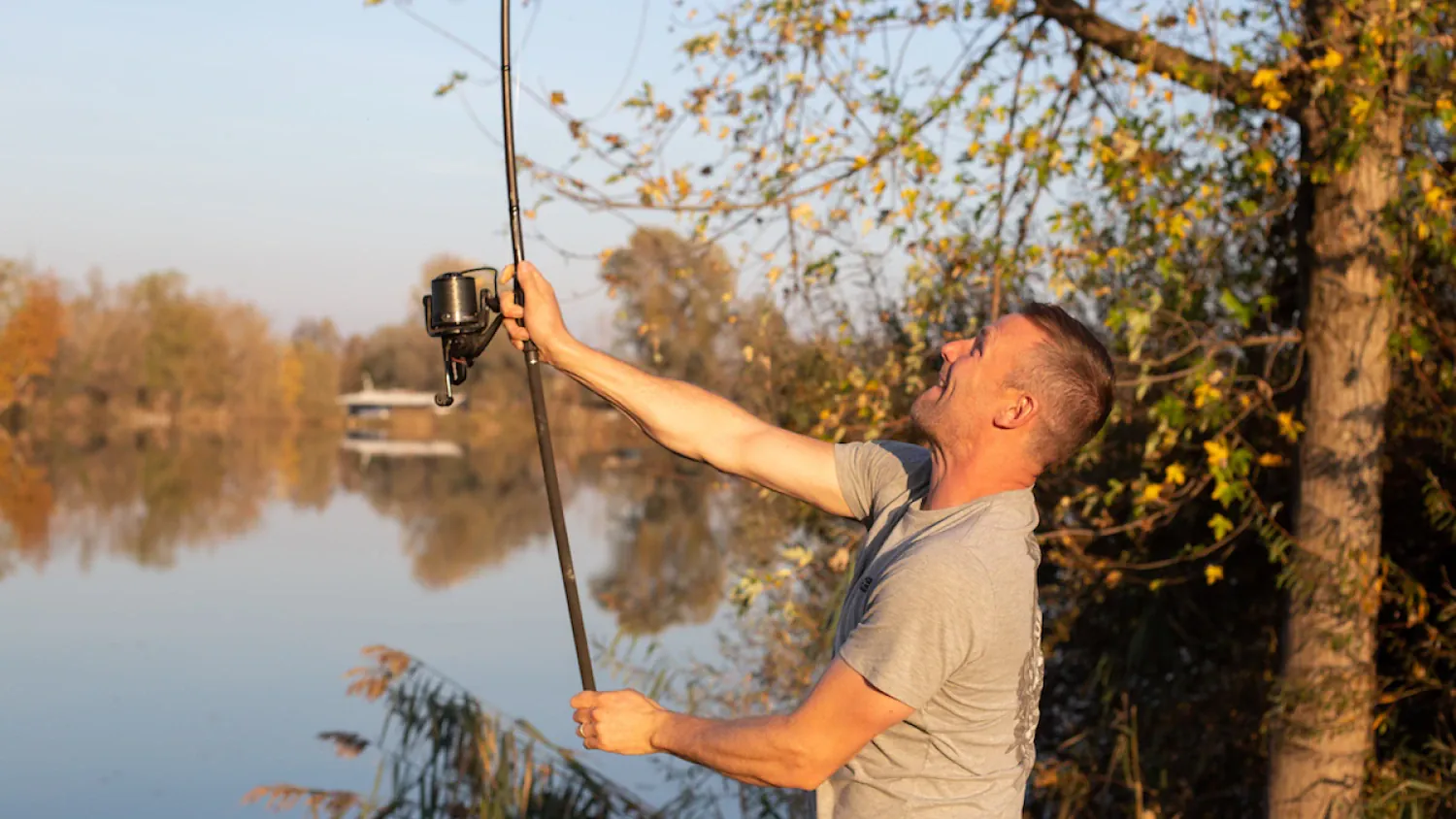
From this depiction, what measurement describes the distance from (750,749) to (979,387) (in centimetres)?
66

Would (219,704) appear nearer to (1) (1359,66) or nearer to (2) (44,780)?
(2) (44,780)

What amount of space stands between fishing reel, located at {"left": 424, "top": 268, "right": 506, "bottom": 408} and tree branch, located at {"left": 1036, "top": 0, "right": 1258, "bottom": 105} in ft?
10.8

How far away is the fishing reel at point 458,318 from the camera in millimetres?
2506

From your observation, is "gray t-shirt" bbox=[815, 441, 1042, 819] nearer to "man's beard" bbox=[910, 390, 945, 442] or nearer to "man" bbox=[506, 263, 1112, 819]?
"man" bbox=[506, 263, 1112, 819]

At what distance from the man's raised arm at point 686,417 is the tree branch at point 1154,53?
3.02 m

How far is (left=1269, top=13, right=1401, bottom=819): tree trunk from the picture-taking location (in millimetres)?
5051

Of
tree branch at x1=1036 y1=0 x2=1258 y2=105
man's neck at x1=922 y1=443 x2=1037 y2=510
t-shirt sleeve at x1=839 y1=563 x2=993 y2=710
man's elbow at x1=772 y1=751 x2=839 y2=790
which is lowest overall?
man's elbow at x1=772 y1=751 x2=839 y2=790

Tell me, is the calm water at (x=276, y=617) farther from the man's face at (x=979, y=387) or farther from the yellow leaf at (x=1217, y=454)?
the man's face at (x=979, y=387)

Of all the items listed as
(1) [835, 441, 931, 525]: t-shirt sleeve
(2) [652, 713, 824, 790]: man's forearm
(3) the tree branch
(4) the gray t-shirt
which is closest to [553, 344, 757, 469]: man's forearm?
(1) [835, 441, 931, 525]: t-shirt sleeve

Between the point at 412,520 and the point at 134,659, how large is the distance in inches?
401

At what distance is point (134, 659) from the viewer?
1469cm

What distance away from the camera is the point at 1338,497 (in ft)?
16.9

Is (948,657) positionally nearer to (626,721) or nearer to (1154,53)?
(626,721)

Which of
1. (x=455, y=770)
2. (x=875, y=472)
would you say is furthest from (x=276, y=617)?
(x=875, y=472)
